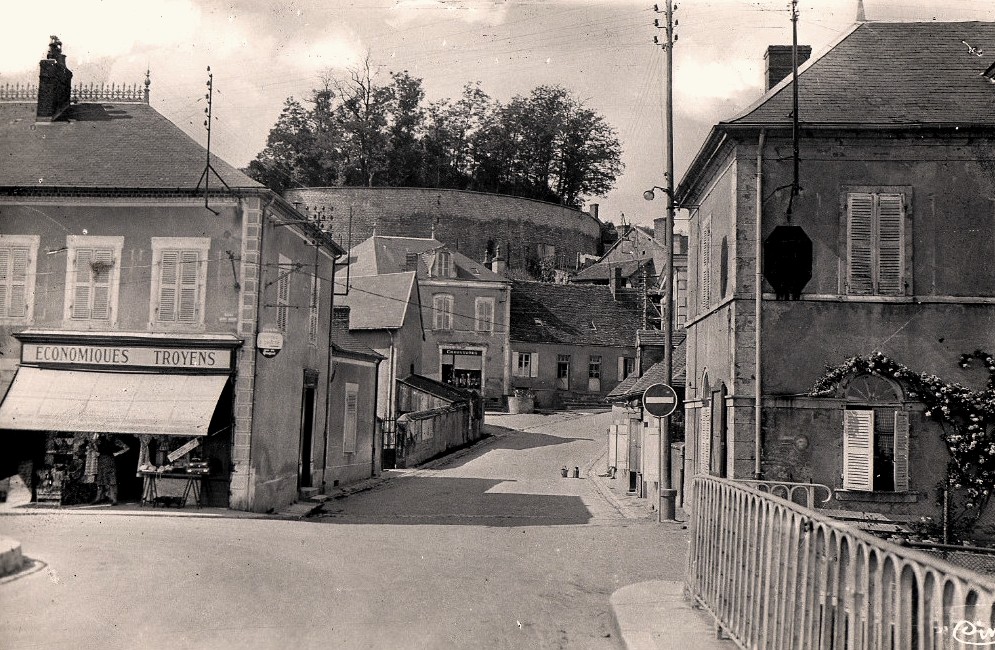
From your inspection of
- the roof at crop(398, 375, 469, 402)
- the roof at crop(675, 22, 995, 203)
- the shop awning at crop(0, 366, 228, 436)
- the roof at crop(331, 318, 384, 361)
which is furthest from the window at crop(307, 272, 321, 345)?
the roof at crop(398, 375, 469, 402)

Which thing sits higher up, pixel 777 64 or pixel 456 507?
pixel 777 64

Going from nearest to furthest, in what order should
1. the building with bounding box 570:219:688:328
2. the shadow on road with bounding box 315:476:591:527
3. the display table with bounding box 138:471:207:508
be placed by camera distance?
the display table with bounding box 138:471:207:508, the shadow on road with bounding box 315:476:591:527, the building with bounding box 570:219:688:328

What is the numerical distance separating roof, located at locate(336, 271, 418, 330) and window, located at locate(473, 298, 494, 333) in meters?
8.32

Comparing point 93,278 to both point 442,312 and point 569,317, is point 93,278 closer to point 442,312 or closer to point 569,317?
point 442,312

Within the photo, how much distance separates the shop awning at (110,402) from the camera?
16.4 m

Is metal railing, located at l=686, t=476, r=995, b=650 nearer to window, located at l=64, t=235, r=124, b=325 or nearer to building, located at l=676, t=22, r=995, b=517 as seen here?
building, located at l=676, t=22, r=995, b=517

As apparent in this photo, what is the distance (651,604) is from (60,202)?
43.9 feet

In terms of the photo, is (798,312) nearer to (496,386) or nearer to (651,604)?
(651,604)

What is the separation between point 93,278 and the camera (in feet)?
56.6

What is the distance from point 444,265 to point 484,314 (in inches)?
134

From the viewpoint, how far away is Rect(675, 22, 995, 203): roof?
1452cm

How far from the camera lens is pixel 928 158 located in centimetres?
1455
